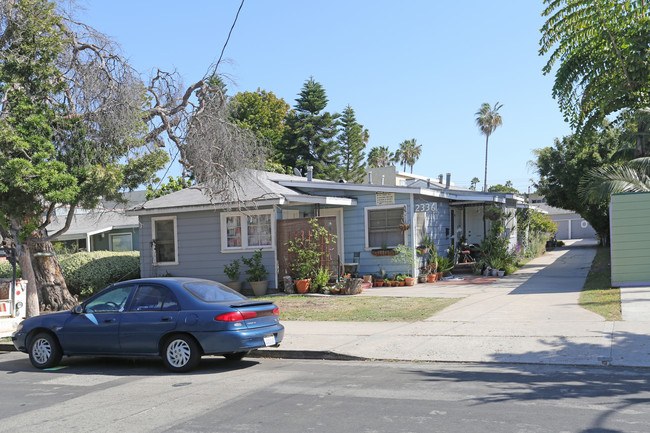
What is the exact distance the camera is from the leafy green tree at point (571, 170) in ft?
97.0

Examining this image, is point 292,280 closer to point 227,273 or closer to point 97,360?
point 227,273

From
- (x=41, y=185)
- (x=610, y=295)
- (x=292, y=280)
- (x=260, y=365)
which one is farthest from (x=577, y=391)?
(x=292, y=280)

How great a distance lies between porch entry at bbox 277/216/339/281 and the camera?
57.4 ft

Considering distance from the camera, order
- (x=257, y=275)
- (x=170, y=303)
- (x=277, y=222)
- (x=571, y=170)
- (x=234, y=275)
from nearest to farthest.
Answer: (x=170, y=303) < (x=257, y=275) < (x=277, y=222) < (x=234, y=275) < (x=571, y=170)

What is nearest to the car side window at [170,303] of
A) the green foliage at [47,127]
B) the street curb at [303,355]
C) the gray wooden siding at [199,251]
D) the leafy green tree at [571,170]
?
the street curb at [303,355]

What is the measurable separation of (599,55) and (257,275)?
36.8 feet

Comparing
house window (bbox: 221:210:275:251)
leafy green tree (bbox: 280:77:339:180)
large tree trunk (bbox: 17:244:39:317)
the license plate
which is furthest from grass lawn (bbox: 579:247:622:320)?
leafy green tree (bbox: 280:77:339:180)

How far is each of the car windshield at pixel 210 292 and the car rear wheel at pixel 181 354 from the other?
67 cm

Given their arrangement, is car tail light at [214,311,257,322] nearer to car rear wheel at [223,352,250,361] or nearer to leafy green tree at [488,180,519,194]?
car rear wheel at [223,352,250,361]

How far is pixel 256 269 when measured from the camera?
17.9 meters

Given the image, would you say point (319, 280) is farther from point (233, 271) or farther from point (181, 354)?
point (181, 354)

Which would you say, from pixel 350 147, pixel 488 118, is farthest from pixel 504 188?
pixel 350 147

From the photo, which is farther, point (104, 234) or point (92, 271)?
point (104, 234)

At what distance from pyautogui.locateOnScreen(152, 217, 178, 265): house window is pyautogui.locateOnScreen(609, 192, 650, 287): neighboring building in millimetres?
13473
